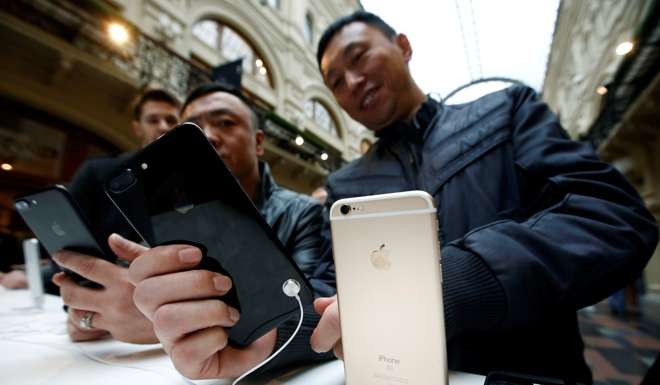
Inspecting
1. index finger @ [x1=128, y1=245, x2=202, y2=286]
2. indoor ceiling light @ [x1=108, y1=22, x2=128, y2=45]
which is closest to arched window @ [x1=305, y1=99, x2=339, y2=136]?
indoor ceiling light @ [x1=108, y1=22, x2=128, y2=45]

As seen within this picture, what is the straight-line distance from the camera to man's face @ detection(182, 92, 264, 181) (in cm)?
147

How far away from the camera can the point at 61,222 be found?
0.88 metres

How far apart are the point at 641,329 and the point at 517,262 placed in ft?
20.5

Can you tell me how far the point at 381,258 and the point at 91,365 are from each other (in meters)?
0.74

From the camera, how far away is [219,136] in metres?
1.45

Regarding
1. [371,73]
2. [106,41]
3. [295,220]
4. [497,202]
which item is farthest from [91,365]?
Answer: [106,41]

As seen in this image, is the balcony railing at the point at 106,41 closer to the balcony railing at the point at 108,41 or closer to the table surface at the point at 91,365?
the balcony railing at the point at 108,41

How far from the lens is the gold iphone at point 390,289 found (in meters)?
0.45

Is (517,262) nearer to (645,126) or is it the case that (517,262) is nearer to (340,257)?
(340,257)

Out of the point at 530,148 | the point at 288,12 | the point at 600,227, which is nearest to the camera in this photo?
the point at 600,227

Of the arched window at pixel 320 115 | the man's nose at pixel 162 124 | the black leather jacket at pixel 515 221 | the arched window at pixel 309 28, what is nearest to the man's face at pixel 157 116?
the man's nose at pixel 162 124

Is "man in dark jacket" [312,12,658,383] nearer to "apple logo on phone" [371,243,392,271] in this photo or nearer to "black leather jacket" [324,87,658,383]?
"black leather jacket" [324,87,658,383]

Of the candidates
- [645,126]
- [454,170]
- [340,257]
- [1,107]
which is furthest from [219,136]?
[645,126]

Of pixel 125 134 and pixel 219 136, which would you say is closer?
pixel 219 136
